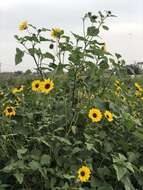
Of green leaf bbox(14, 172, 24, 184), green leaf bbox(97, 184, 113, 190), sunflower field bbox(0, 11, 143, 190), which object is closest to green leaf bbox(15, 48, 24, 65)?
sunflower field bbox(0, 11, 143, 190)

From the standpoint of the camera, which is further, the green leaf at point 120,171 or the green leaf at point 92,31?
the green leaf at point 92,31

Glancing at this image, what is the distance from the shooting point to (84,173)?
3.02 meters

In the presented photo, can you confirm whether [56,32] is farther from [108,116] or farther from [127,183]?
[127,183]

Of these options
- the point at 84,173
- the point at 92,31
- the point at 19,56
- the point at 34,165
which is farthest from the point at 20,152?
the point at 92,31

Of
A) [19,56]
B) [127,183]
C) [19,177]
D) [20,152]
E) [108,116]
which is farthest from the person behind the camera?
[19,56]

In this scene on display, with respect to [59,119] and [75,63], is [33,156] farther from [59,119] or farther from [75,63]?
[75,63]

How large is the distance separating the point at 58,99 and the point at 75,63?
31 cm

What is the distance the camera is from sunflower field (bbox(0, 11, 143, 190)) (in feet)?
10.1

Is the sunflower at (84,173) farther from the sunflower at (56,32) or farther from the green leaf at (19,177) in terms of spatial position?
the sunflower at (56,32)

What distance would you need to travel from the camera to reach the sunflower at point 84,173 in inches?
118

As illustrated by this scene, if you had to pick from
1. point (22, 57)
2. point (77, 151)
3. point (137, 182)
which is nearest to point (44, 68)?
point (22, 57)

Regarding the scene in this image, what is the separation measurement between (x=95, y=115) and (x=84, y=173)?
0.42 metres

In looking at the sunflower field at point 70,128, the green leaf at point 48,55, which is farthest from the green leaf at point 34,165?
the green leaf at point 48,55

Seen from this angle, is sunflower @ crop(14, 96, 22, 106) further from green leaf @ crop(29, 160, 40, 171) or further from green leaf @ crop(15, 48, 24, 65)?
green leaf @ crop(29, 160, 40, 171)
